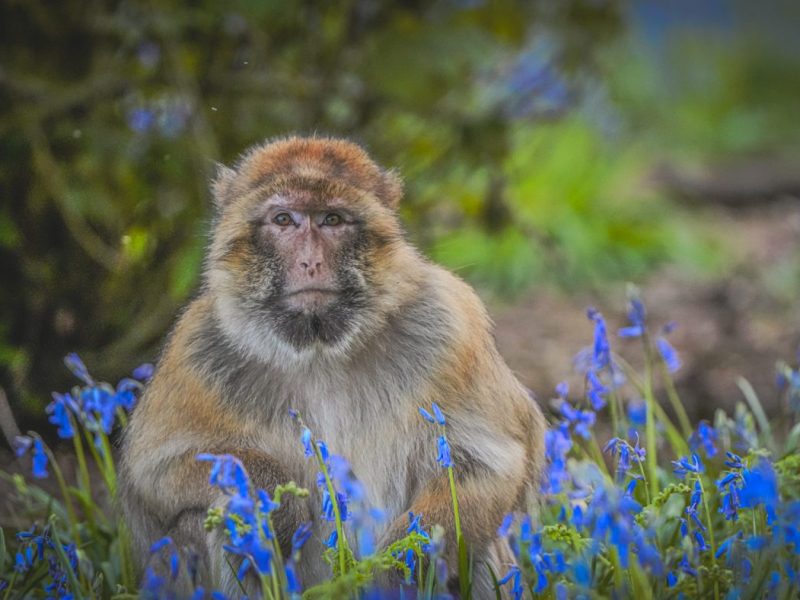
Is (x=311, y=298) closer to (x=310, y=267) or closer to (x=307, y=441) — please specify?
(x=310, y=267)

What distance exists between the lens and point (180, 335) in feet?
12.7

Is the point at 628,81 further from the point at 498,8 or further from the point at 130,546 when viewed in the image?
the point at 130,546

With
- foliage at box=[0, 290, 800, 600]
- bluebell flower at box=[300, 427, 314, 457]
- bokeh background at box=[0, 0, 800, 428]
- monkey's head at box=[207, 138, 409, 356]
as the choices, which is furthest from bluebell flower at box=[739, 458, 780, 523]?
bokeh background at box=[0, 0, 800, 428]

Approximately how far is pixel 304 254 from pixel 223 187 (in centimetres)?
65

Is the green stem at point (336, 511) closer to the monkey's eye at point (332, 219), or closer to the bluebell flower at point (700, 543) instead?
the monkey's eye at point (332, 219)

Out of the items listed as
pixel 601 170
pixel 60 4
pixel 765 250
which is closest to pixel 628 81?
pixel 601 170

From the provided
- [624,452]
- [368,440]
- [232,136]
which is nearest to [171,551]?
[368,440]

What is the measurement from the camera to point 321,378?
372cm

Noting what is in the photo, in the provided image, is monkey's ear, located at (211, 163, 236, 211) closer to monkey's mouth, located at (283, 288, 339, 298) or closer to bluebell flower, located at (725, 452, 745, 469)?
monkey's mouth, located at (283, 288, 339, 298)

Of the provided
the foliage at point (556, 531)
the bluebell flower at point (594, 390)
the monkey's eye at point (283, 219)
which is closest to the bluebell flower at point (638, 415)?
the foliage at point (556, 531)

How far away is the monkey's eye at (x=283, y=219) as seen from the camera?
3529mm

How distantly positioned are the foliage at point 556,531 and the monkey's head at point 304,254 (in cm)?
36

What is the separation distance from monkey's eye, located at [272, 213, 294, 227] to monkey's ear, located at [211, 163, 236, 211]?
332mm

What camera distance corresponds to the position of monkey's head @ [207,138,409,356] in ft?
11.4
